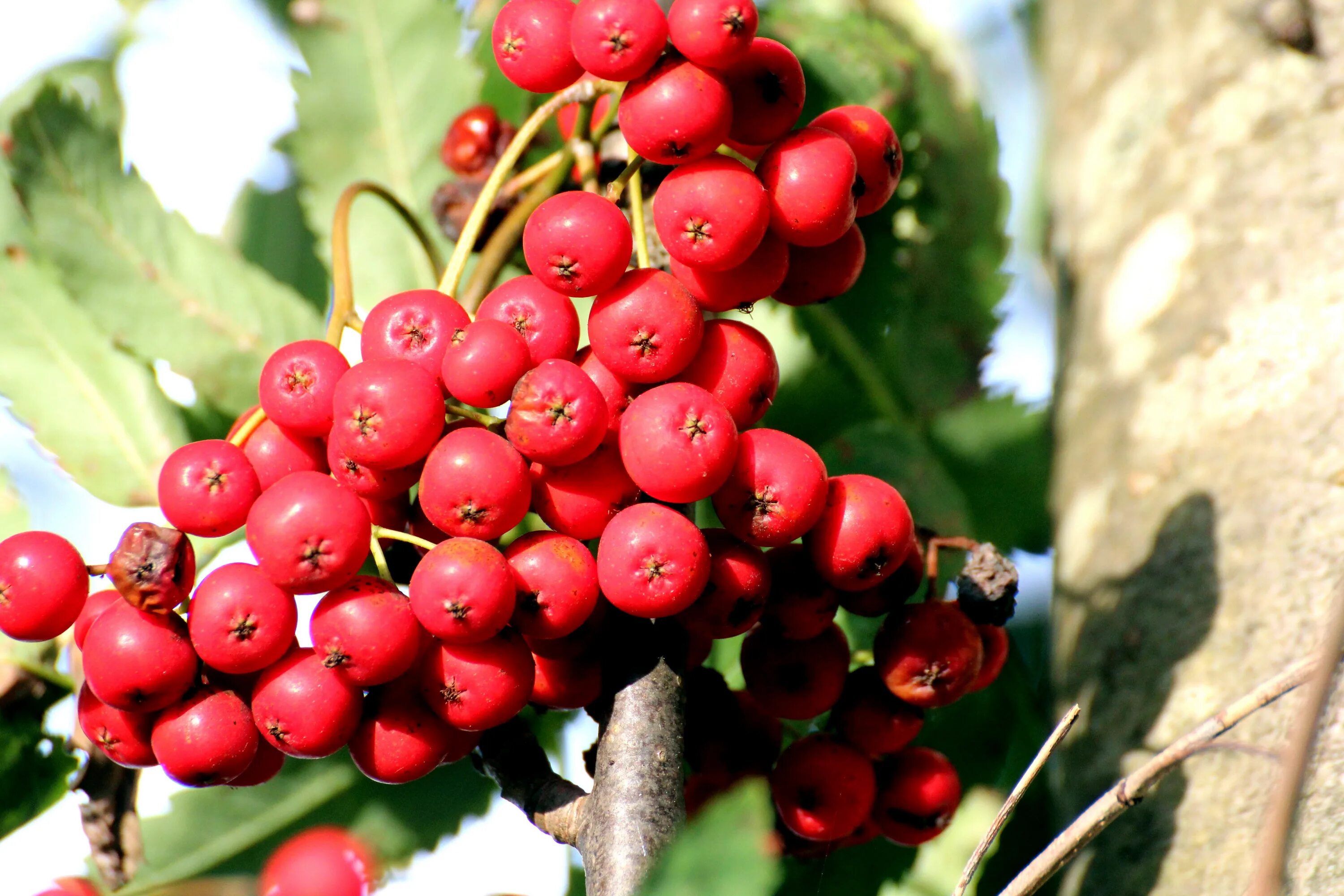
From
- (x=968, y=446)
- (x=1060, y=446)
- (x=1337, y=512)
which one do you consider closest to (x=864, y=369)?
(x=968, y=446)

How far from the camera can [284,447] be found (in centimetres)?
99

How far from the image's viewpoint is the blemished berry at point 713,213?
89 centimetres

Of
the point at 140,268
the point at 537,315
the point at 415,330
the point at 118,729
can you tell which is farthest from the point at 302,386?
the point at 140,268

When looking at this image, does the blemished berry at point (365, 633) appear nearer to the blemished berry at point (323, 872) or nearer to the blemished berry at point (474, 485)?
the blemished berry at point (474, 485)

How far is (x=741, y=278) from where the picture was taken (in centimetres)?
96

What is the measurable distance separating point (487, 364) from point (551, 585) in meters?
0.19

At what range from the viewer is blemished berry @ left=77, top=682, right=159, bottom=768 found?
949 millimetres

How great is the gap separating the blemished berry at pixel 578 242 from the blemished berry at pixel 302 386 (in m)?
0.21

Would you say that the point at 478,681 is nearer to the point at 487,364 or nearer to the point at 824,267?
the point at 487,364

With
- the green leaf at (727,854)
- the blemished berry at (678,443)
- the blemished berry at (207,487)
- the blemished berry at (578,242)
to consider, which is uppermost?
the blemished berry at (578,242)

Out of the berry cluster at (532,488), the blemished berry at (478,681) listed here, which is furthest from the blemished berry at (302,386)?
the blemished berry at (478,681)

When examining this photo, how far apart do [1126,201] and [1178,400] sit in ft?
1.37

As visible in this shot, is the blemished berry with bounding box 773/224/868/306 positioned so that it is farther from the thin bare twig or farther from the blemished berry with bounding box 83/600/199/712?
the blemished berry with bounding box 83/600/199/712

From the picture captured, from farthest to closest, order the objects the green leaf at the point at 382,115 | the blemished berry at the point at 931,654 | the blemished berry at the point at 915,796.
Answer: the green leaf at the point at 382,115, the blemished berry at the point at 915,796, the blemished berry at the point at 931,654
